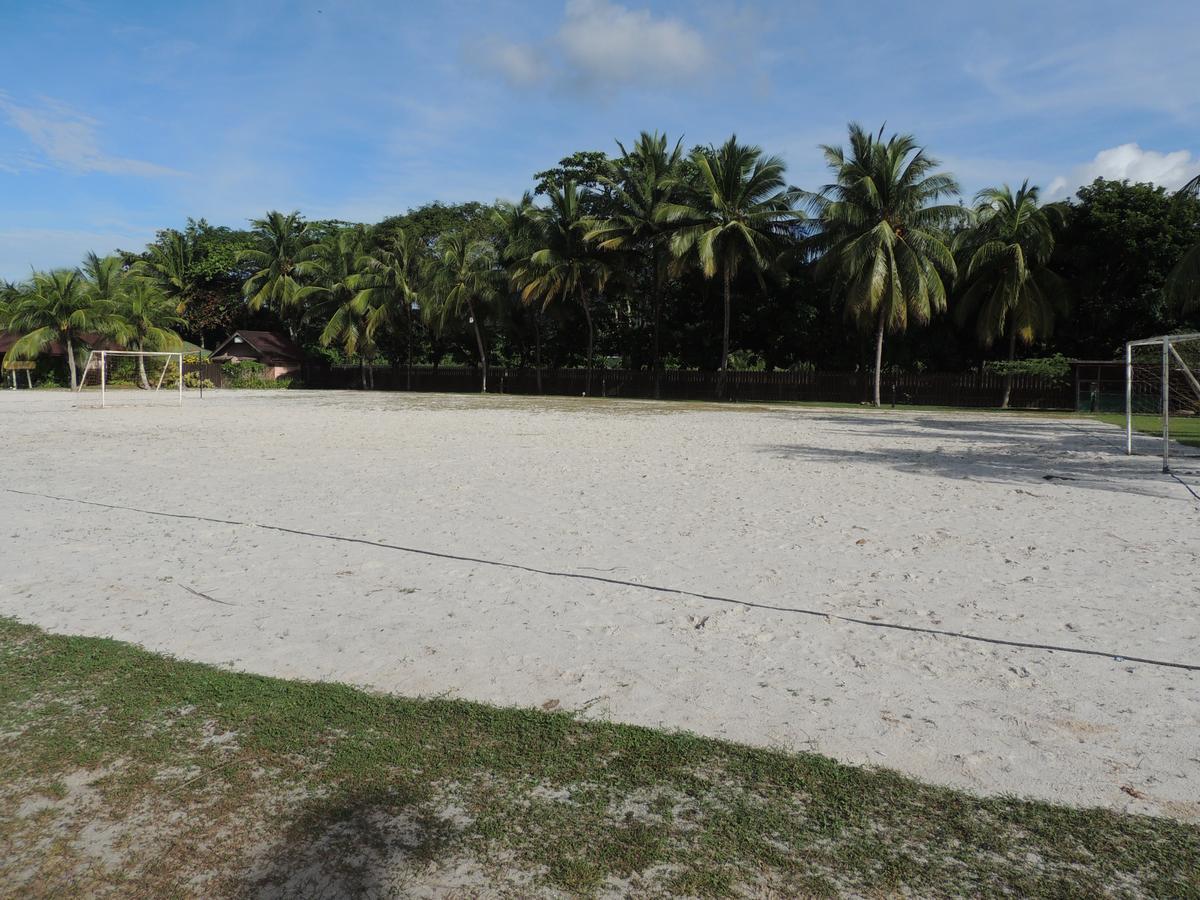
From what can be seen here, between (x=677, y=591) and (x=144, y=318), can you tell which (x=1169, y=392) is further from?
(x=144, y=318)

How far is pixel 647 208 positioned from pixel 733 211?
12.9ft

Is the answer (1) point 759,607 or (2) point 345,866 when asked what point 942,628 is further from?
(2) point 345,866

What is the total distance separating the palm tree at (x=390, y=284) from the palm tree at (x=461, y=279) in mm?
3947

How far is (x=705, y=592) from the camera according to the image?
5133 millimetres

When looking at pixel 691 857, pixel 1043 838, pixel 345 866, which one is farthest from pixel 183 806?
pixel 1043 838

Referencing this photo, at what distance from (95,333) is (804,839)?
154 ft

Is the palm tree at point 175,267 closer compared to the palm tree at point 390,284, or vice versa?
the palm tree at point 390,284

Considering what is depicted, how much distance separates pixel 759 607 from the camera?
4828 millimetres

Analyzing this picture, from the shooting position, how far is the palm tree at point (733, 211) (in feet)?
103

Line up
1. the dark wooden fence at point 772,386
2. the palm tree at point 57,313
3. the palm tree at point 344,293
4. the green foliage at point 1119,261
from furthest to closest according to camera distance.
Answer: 1. the palm tree at point 344,293
2. the palm tree at point 57,313
3. the dark wooden fence at point 772,386
4. the green foliage at point 1119,261

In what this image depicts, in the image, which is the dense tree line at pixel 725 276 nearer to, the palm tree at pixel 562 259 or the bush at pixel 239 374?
the palm tree at pixel 562 259

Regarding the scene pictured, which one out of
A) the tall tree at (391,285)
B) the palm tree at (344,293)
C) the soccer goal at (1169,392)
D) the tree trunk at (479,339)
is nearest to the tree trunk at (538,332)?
the tree trunk at (479,339)

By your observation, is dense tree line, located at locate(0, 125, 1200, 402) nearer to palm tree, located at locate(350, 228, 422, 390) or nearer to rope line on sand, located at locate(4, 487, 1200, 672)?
palm tree, located at locate(350, 228, 422, 390)

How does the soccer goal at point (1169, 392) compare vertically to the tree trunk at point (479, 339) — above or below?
below
